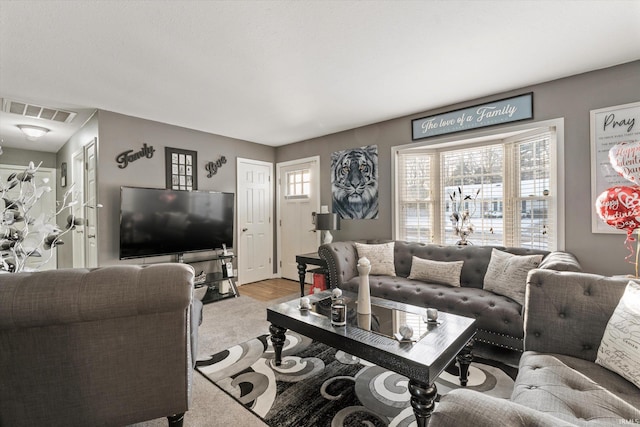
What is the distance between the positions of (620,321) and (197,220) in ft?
13.7

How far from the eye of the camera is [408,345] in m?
1.62

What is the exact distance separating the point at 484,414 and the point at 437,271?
99.8 inches

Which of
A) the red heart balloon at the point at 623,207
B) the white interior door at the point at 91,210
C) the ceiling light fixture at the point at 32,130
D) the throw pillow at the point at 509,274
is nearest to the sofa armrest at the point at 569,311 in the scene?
the red heart balloon at the point at 623,207

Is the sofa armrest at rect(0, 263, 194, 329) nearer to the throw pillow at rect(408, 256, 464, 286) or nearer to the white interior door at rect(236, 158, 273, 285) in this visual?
the throw pillow at rect(408, 256, 464, 286)

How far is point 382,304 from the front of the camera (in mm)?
2383

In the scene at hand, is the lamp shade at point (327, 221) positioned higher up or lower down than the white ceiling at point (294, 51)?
lower down

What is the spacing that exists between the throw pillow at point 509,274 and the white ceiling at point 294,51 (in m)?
1.72

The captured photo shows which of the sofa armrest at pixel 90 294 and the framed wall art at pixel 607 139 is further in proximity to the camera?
the framed wall art at pixel 607 139

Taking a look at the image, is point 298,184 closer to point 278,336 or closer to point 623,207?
point 278,336

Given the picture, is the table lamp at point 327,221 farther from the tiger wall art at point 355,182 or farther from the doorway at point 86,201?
the doorway at point 86,201

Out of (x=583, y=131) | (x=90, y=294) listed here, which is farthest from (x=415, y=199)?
(x=90, y=294)

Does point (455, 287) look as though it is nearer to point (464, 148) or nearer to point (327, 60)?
point (464, 148)

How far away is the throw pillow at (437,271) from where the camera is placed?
2.99 m

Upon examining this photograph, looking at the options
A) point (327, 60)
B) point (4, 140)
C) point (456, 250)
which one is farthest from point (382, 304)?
point (4, 140)
